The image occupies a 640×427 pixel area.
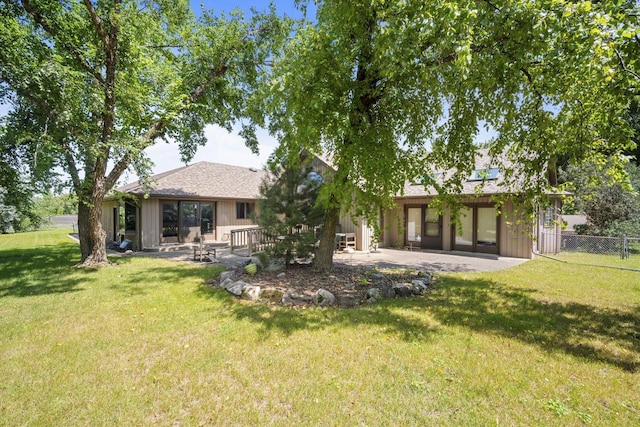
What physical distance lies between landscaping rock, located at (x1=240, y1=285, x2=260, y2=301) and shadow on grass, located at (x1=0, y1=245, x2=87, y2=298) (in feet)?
14.6

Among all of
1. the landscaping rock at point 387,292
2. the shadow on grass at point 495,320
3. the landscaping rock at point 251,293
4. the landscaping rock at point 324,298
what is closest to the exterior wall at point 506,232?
the landscaping rock at point 387,292

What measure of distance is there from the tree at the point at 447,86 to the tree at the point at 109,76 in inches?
210

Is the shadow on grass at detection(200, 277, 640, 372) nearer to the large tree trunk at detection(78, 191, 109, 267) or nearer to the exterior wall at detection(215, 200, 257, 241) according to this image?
the large tree trunk at detection(78, 191, 109, 267)

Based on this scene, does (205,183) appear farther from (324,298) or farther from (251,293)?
(324,298)

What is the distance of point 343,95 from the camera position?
6.34 meters

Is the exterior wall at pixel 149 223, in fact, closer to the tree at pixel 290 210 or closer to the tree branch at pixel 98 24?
the tree branch at pixel 98 24

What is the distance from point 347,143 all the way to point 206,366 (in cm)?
484

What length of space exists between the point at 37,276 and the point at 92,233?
1917 mm

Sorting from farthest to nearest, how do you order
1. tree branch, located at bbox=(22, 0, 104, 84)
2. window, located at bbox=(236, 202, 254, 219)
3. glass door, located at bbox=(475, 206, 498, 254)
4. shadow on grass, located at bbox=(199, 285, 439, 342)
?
window, located at bbox=(236, 202, 254, 219), glass door, located at bbox=(475, 206, 498, 254), tree branch, located at bbox=(22, 0, 104, 84), shadow on grass, located at bbox=(199, 285, 439, 342)

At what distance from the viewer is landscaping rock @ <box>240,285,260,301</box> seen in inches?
249

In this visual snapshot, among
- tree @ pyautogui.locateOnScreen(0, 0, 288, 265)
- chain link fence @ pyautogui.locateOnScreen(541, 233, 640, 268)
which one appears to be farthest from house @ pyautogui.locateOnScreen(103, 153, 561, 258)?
tree @ pyautogui.locateOnScreen(0, 0, 288, 265)

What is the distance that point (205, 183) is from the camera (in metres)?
17.0

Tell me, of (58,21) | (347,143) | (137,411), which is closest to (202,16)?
(58,21)

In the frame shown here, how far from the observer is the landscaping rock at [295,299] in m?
6.11
